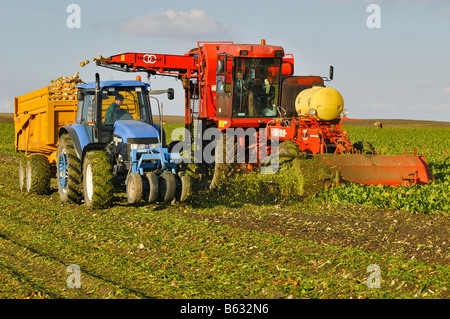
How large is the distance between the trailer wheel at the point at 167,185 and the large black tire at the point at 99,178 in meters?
1.00

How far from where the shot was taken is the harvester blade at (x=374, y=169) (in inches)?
460

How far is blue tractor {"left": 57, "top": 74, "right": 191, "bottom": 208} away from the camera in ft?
32.8

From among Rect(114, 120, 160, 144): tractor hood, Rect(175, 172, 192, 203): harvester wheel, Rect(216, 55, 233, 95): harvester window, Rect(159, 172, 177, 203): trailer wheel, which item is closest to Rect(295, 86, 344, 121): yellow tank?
Rect(216, 55, 233, 95): harvester window

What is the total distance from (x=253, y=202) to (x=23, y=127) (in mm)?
6791

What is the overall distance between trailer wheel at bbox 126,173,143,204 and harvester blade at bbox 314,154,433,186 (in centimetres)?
402

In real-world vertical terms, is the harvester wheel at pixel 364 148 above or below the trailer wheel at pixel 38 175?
above

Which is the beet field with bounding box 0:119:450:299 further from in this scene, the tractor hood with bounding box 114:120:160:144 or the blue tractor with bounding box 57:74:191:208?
the tractor hood with bounding box 114:120:160:144

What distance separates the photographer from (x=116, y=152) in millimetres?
10852

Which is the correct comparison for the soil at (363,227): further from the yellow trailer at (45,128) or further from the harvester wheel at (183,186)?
the yellow trailer at (45,128)

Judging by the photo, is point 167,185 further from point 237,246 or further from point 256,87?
point 256,87

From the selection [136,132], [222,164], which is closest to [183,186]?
[136,132]

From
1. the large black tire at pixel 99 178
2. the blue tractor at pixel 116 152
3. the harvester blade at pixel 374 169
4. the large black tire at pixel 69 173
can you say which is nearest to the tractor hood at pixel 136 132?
the blue tractor at pixel 116 152
